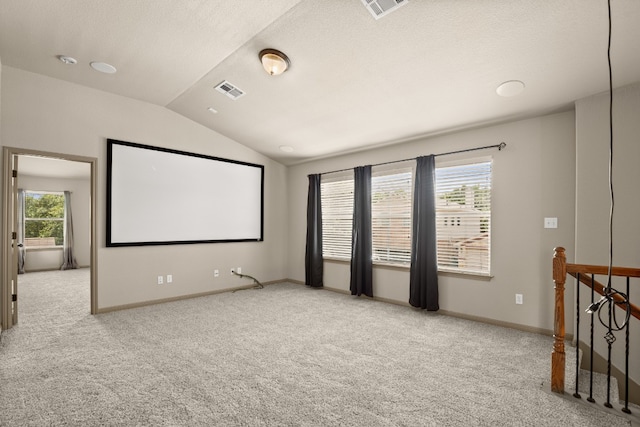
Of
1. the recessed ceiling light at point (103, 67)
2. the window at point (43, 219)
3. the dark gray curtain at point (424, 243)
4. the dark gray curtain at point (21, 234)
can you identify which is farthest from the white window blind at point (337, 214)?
the window at point (43, 219)

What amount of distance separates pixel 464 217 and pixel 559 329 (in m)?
2.00

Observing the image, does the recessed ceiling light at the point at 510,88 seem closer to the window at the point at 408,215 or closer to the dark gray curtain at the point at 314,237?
the window at the point at 408,215

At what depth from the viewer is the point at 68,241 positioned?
8.32 meters

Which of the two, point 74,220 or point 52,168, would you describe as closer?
point 52,168

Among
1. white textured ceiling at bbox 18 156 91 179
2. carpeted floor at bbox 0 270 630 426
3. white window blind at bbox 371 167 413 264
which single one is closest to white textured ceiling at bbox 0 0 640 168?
white window blind at bbox 371 167 413 264

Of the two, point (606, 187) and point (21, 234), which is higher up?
point (606, 187)

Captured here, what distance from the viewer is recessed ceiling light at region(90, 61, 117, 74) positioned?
356 cm

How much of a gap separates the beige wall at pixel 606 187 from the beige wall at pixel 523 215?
0.28 m

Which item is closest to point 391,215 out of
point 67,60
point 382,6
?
point 382,6

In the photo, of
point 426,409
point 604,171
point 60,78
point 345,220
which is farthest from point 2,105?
point 604,171

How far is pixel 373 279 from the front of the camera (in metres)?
5.11

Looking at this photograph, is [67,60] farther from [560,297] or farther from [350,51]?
[560,297]

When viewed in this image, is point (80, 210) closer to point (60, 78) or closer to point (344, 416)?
point (60, 78)

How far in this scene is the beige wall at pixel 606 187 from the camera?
285 cm
